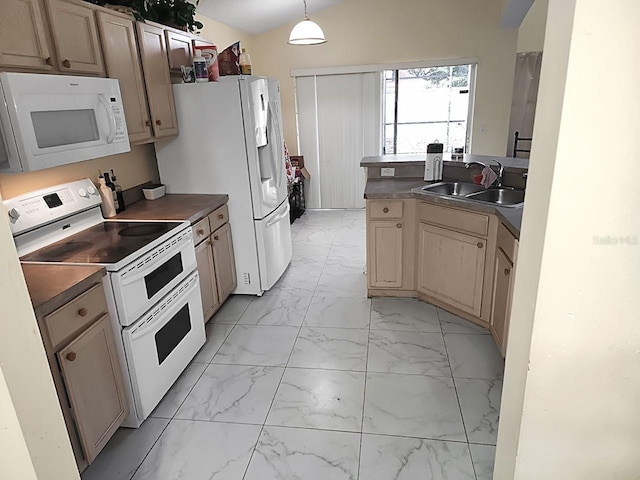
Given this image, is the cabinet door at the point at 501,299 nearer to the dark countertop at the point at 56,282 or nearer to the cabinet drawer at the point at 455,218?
the cabinet drawer at the point at 455,218

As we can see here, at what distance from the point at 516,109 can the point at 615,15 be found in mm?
5662

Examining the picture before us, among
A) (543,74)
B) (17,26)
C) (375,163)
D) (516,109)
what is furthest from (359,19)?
(543,74)

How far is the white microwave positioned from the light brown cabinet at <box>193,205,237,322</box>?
780 mm

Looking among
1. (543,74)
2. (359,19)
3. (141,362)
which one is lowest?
(141,362)

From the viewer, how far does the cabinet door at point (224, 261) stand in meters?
3.04

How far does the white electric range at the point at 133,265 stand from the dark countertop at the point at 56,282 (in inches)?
2.7

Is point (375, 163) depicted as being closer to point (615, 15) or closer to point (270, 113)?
point (270, 113)

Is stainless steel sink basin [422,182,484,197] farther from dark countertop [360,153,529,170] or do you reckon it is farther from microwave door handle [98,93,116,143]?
microwave door handle [98,93,116,143]

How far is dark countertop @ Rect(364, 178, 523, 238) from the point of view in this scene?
90.4 inches

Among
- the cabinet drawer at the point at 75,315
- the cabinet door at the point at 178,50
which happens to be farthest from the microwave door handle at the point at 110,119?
the cabinet door at the point at 178,50

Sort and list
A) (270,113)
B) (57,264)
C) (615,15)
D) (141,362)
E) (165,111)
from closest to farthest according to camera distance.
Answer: (615,15) → (57,264) → (141,362) → (165,111) → (270,113)

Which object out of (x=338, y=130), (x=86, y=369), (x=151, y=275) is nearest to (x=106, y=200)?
(x=151, y=275)

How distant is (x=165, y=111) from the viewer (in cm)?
291

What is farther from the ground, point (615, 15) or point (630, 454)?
point (615, 15)
